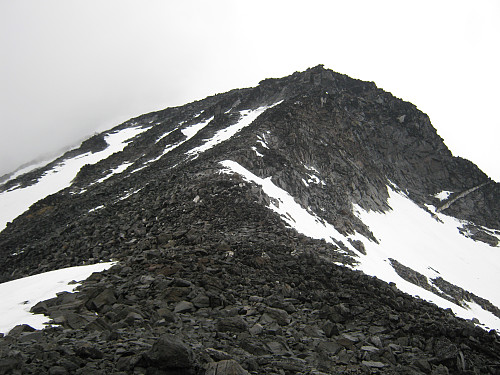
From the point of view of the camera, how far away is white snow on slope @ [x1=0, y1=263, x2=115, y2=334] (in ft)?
24.9

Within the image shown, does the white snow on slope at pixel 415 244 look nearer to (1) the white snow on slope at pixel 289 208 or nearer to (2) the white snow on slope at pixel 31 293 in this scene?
(1) the white snow on slope at pixel 289 208

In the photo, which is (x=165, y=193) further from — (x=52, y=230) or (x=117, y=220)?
(x=52, y=230)

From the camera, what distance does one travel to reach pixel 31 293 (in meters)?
9.52

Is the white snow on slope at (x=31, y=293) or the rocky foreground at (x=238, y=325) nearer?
the rocky foreground at (x=238, y=325)

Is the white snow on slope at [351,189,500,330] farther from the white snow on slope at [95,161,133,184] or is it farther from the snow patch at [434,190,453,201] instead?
the white snow on slope at [95,161,133,184]

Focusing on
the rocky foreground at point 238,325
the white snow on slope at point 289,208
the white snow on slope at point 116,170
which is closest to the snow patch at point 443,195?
the white snow on slope at point 289,208

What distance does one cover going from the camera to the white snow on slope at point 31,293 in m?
7.58

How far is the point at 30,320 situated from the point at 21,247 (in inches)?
871

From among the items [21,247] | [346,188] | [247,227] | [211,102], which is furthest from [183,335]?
[211,102]

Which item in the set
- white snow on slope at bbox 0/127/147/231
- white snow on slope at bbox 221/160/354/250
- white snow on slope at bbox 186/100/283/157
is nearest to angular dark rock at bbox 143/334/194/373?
white snow on slope at bbox 221/160/354/250

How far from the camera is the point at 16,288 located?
1052 centimetres

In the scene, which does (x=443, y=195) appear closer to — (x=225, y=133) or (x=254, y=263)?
(x=225, y=133)

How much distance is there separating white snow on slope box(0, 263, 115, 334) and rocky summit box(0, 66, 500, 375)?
29 centimetres

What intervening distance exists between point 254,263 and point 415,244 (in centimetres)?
3484
